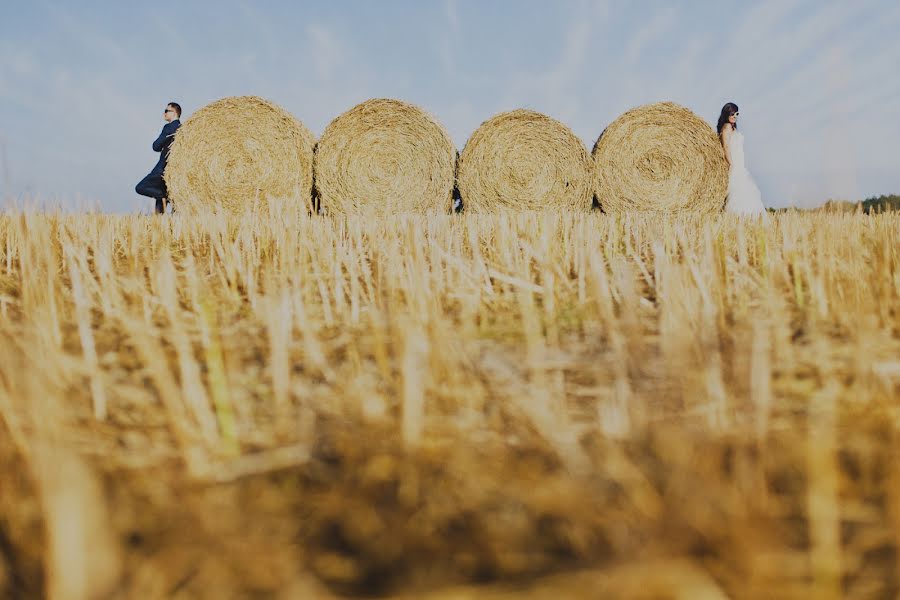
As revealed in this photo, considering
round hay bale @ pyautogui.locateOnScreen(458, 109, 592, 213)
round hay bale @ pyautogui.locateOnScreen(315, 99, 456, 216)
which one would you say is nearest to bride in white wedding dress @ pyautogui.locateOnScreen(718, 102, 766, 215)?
round hay bale @ pyautogui.locateOnScreen(458, 109, 592, 213)

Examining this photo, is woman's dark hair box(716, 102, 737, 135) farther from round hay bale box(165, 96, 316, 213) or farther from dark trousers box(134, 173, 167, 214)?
dark trousers box(134, 173, 167, 214)

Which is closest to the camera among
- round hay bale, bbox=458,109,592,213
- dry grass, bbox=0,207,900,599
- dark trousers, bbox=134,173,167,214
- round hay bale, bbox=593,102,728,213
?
dry grass, bbox=0,207,900,599

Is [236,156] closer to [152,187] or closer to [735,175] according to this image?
[152,187]

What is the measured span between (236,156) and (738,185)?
5016 mm

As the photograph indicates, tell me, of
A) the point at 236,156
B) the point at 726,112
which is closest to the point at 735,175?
the point at 726,112

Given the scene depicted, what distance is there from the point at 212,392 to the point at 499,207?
599 cm

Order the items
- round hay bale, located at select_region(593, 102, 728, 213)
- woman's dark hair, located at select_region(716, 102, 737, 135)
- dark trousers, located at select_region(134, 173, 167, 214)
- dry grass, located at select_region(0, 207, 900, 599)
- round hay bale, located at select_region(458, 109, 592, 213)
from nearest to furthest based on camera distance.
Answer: dry grass, located at select_region(0, 207, 900, 599) → round hay bale, located at select_region(458, 109, 592, 213) → round hay bale, located at select_region(593, 102, 728, 213) → woman's dark hair, located at select_region(716, 102, 737, 135) → dark trousers, located at select_region(134, 173, 167, 214)

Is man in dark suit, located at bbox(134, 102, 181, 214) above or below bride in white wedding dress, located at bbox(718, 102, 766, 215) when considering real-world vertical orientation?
above

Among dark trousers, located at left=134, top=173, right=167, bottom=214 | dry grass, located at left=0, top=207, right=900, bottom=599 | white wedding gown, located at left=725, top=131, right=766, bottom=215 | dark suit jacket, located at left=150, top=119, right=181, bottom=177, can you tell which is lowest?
dry grass, located at left=0, top=207, right=900, bottom=599

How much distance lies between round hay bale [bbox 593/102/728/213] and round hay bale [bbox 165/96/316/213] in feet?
9.87

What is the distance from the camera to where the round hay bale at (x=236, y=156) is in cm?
714

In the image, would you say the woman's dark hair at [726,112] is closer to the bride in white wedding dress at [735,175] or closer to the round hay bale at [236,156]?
the bride in white wedding dress at [735,175]

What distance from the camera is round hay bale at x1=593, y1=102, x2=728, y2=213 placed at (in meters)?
7.18

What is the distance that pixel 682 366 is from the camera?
1.21 metres
